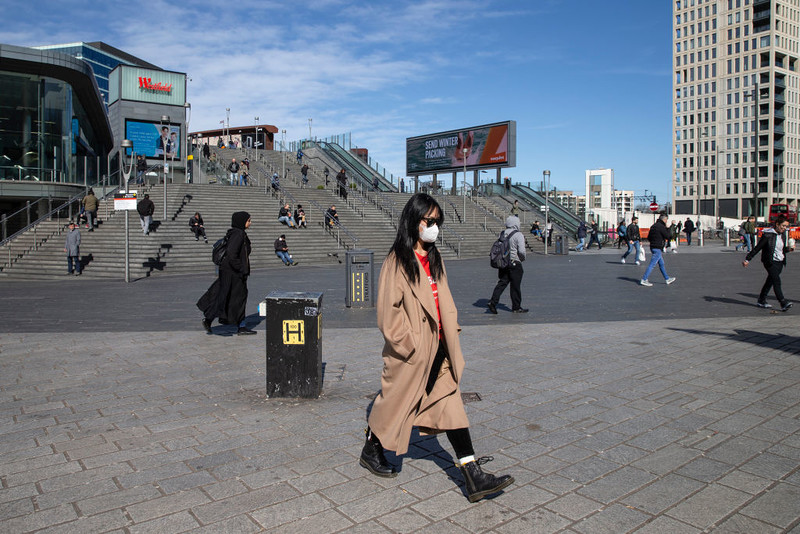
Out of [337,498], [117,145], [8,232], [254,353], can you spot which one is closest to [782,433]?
[337,498]

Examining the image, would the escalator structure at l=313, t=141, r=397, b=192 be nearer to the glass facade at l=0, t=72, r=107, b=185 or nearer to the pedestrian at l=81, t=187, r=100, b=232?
the glass facade at l=0, t=72, r=107, b=185

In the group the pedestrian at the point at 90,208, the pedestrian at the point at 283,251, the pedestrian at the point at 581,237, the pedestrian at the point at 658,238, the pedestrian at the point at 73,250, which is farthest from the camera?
the pedestrian at the point at 581,237

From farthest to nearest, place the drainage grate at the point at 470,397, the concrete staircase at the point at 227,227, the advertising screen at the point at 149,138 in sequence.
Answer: the advertising screen at the point at 149,138 < the concrete staircase at the point at 227,227 < the drainage grate at the point at 470,397

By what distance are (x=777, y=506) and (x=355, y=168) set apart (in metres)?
49.0

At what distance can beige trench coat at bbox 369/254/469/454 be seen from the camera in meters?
3.55

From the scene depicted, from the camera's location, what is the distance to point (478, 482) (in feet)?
11.5

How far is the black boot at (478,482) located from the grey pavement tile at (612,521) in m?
0.50

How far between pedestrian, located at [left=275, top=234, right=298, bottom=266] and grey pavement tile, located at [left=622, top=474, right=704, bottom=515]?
67.9 ft

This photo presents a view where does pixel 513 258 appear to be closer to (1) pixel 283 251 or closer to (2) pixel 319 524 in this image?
(2) pixel 319 524

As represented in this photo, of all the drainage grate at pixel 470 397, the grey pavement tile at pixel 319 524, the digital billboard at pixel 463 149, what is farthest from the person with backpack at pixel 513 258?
the digital billboard at pixel 463 149

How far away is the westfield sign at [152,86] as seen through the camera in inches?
1764

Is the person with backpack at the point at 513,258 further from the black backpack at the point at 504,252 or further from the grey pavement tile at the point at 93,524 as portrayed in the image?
the grey pavement tile at the point at 93,524

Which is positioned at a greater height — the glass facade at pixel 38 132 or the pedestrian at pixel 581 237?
the glass facade at pixel 38 132


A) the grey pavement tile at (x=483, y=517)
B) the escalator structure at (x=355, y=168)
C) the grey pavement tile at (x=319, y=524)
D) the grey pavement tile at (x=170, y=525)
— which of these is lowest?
the grey pavement tile at (x=483, y=517)
